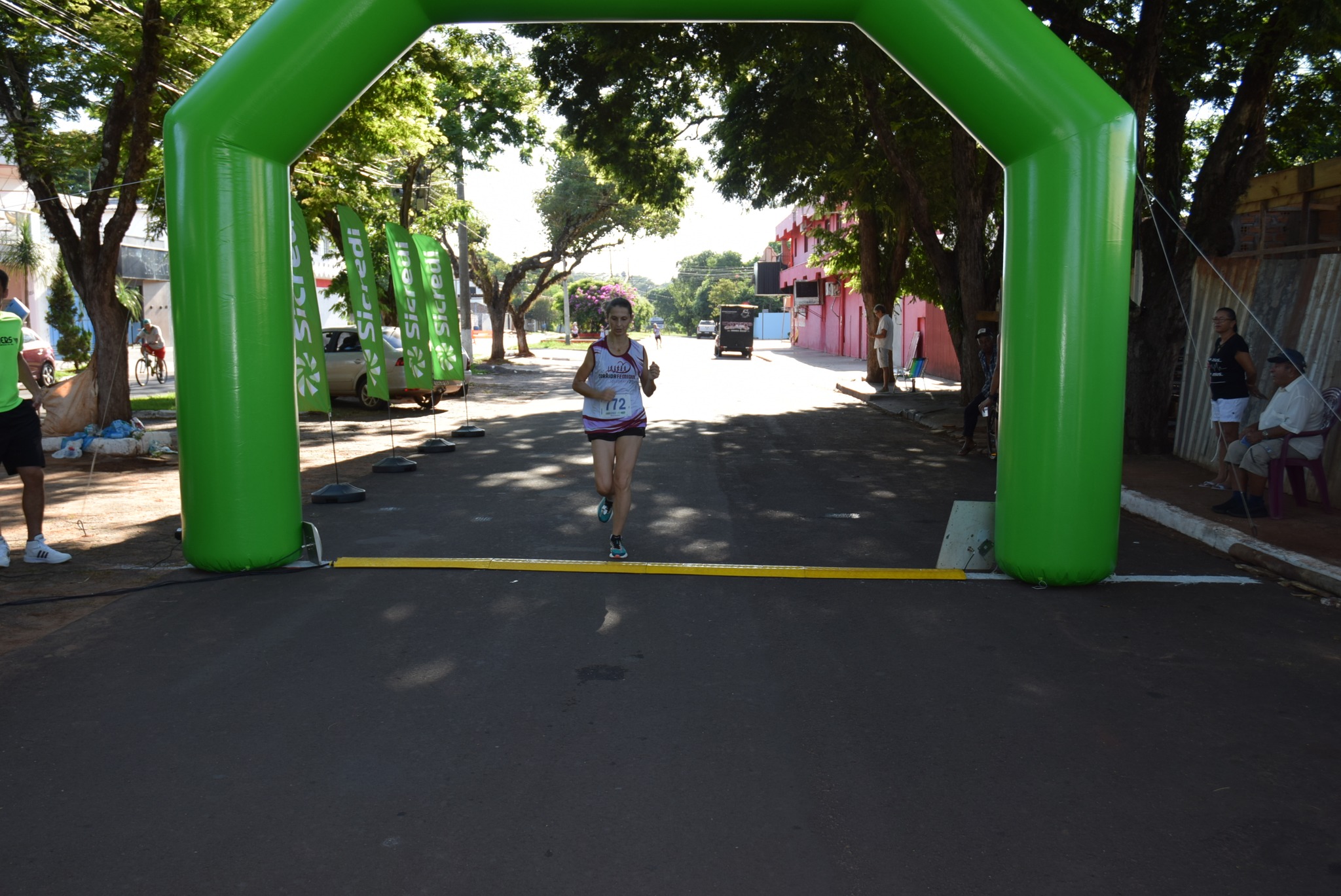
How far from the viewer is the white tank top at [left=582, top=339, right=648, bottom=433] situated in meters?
7.30

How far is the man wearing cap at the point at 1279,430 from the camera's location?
26.8ft

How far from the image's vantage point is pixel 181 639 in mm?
5434

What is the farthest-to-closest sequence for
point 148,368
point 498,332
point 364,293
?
point 498,332, point 148,368, point 364,293

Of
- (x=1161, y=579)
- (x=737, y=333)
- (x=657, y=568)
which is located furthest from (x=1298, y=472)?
(x=737, y=333)

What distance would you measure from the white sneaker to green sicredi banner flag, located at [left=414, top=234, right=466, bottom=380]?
696 centimetres

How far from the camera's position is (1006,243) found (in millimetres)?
6691

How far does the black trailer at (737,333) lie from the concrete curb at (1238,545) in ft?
130

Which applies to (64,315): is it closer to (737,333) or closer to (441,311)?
(441,311)

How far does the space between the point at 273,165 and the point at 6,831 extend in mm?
4288

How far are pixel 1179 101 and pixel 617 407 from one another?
859cm

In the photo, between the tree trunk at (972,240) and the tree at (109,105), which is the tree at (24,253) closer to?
the tree at (109,105)

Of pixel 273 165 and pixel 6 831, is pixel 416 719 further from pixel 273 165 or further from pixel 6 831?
pixel 273 165

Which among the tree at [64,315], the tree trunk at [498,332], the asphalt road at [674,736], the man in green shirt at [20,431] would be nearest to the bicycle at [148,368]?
the tree at [64,315]

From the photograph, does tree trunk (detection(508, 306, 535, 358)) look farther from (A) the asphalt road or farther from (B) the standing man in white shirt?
(A) the asphalt road
